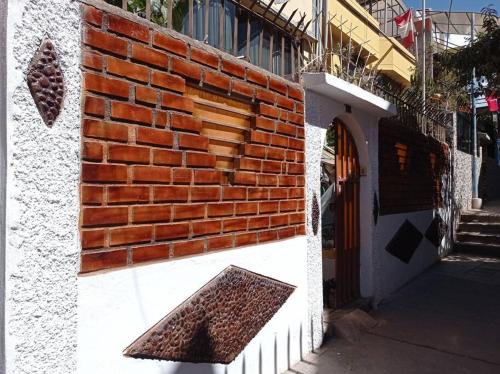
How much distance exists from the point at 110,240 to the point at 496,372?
337 cm

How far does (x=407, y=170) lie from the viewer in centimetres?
637

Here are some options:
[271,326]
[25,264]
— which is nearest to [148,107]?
[25,264]

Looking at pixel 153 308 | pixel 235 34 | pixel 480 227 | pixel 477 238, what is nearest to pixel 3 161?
pixel 153 308

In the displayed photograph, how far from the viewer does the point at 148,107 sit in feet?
7.39

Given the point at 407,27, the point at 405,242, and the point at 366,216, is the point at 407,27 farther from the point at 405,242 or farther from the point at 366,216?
the point at 366,216

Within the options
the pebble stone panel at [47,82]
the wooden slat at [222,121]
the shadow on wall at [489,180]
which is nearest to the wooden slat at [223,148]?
the wooden slat at [222,121]

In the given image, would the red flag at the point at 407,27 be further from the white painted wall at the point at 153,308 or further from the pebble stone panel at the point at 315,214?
the white painted wall at the point at 153,308

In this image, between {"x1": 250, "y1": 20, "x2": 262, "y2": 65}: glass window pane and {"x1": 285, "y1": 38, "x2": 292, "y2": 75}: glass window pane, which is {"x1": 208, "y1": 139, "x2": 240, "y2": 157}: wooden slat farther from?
{"x1": 285, "y1": 38, "x2": 292, "y2": 75}: glass window pane

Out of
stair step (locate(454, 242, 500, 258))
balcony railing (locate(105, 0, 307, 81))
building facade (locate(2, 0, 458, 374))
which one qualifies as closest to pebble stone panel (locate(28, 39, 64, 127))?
building facade (locate(2, 0, 458, 374))

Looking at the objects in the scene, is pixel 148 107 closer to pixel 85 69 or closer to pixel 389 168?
pixel 85 69

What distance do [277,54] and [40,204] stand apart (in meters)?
2.41

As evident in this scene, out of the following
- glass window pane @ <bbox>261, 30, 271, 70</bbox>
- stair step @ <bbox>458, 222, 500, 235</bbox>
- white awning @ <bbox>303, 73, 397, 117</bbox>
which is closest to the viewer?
glass window pane @ <bbox>261, 30, 271, 70</bbox>

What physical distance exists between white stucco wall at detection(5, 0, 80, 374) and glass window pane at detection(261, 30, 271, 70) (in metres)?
1.73

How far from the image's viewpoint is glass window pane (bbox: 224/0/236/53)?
3008 millimetres
